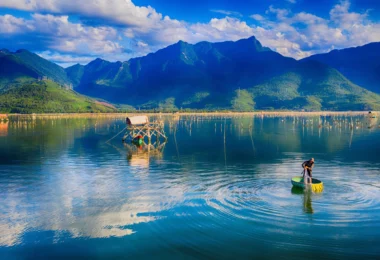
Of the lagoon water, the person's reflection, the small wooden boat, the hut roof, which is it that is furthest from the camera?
the hut roof

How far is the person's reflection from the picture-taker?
27341mm

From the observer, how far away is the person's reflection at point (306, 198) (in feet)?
89.7

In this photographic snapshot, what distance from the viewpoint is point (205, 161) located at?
5303 cm

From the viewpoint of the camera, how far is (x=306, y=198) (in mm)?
30297

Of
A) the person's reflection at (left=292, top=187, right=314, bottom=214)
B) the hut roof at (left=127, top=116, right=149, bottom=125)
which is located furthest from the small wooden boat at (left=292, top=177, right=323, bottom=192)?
the hut roof at (left=127, top=116, right=149, bottom=125)

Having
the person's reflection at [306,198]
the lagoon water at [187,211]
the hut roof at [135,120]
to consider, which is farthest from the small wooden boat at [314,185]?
the hut roof at [135,120]

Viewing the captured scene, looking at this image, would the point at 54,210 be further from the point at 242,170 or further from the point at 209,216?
the point at 242,170

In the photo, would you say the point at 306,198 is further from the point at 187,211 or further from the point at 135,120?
the point at 135,120

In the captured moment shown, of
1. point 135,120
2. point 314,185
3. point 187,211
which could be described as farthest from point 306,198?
point 135,120

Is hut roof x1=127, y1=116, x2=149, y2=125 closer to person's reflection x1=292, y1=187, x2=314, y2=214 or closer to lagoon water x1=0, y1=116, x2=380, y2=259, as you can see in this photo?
lagoon water x1=0, y1=116, x2=380, y2=259

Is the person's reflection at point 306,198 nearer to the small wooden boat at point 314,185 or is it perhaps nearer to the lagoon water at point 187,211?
the lagoon water at point 187,211

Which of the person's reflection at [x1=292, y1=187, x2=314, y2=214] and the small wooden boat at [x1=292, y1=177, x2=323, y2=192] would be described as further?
the small wooden boat at [x1=292, y1=177, x2=323, y2=192]

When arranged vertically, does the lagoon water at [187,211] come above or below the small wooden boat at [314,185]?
below

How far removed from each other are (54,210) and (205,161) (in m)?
28.1
